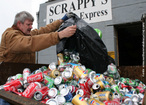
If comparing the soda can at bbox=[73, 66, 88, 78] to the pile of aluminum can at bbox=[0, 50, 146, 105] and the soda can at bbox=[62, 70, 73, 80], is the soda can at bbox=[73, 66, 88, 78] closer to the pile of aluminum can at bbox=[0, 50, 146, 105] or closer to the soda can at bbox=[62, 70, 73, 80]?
the pile of aluminum can at bbox=[0, 50, 146, 105]

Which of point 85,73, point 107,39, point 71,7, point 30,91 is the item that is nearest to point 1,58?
point 30,91

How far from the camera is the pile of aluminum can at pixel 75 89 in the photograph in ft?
4.08

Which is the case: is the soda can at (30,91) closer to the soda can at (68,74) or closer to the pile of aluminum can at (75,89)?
the pile of aluminum can at (75,89)

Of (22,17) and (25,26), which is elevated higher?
(22,17)

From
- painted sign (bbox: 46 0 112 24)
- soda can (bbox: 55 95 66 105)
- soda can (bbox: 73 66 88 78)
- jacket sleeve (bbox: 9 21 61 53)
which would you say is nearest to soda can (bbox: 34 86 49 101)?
soda can (bbox: 55 95 66 105)

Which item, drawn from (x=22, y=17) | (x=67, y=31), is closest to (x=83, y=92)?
(x=67, y=31)

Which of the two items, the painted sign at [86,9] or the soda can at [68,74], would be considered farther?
the painted sign at [86,9]

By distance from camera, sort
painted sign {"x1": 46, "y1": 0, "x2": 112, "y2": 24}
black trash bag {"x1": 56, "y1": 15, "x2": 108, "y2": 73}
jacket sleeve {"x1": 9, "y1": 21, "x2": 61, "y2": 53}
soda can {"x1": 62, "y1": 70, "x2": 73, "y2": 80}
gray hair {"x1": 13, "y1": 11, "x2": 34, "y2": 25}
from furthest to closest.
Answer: painted sign {"x1": 46, "y1": 0, "x2": 112, "y2": 24}, gray hair {"x1": 13, "y1": 11, "x2": 34, "y2": 25}, black trash bag {"x1": 56, "y1": 15, "x2": 108, "y2": 73}, jacket sleeve {"x1": 9, "y1": 21, "x2": 61, "y2": 53}, soda can {"x1": 62, "y1": 70, "x2": 73, "y2": 80}

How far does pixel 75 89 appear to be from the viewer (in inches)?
58.8

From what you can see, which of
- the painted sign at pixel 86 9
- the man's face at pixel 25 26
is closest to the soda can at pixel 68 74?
the man's face at pixel 25 26

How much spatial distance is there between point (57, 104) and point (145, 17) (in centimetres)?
212

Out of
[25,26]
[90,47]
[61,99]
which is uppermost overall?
[25,26]

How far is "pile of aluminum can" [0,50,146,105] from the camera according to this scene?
124cm

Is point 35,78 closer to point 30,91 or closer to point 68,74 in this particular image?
point 30,91
